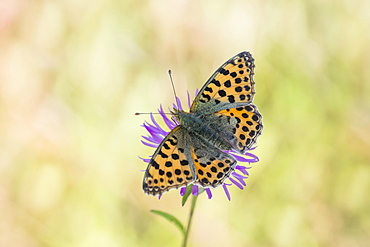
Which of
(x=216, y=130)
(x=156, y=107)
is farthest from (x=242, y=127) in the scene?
(x=156, y=107)

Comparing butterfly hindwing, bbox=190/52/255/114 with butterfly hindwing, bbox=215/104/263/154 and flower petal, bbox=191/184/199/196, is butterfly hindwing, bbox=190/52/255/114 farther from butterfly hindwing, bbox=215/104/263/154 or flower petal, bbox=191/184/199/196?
flower petal, bbox=191/184/199/196

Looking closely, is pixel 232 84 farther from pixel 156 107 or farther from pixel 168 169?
pixel 156 107

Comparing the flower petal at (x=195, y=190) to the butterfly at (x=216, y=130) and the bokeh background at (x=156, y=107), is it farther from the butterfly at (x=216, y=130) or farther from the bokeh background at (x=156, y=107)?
the bokeh background at (x=156, y=107)

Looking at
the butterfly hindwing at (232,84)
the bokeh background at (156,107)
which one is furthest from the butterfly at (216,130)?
the bokeh background at (156,107)

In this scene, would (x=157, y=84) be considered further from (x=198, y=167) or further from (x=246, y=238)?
(x=198, y=167)
